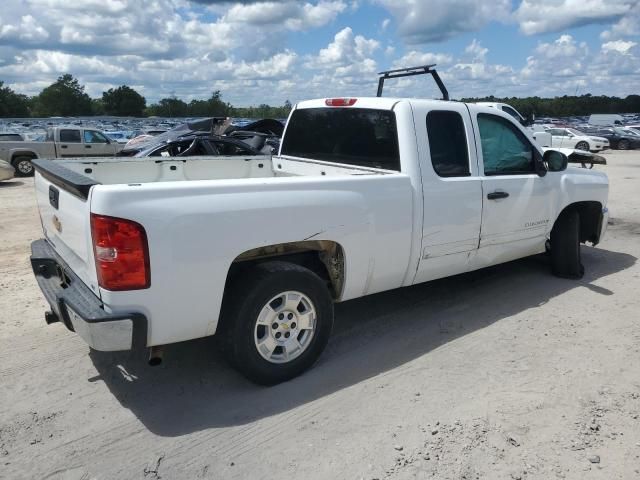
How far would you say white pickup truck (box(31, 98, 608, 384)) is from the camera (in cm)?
298

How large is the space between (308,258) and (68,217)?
1655 mm

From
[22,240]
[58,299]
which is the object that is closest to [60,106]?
[22,240]

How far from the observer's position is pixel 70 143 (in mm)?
17750

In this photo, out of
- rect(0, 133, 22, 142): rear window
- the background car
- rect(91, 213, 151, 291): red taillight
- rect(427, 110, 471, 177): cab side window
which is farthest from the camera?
rect(0, 133, 22, 142): rear window

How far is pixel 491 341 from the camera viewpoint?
4379mm

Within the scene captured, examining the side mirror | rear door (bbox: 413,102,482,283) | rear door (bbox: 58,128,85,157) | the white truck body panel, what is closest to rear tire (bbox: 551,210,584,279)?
the white truck body panel

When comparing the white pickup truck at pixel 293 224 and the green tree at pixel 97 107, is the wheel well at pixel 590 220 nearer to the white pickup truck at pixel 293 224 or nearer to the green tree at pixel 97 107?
the white pickup truck at pixel 293 224

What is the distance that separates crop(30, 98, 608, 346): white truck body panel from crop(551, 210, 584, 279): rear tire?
243 mm

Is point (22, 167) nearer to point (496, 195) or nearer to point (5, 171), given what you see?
point (5, 171)

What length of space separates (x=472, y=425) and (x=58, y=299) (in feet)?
8.68

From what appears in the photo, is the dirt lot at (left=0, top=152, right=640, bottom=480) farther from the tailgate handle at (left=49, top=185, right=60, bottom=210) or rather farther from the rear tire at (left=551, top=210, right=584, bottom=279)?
the tailgate handle at (left=49, top=185, right=60, bottom=210)

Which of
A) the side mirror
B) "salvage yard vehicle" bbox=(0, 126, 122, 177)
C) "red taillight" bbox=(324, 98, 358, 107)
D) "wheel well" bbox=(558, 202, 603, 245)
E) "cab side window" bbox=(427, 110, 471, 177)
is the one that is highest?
"red taillight" bbox=(324, 98, 358, 107)

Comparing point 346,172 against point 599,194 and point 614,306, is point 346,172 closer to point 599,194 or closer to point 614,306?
point 614,306

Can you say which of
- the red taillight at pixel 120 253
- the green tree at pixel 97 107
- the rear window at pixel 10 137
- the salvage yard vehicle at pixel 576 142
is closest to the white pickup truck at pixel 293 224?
the red taillight at pixel 120 253
